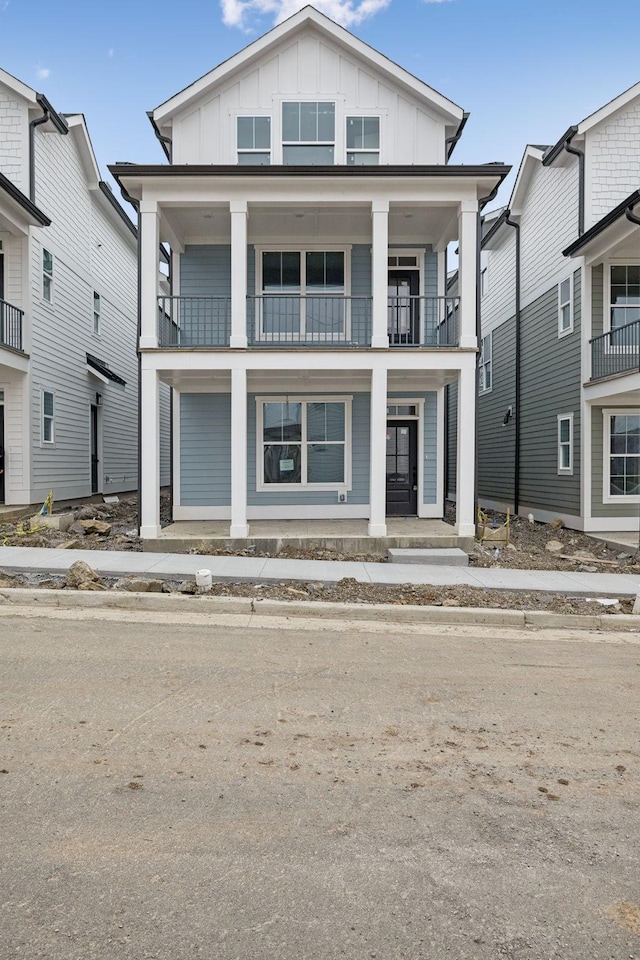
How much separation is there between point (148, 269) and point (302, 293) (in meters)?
3.43

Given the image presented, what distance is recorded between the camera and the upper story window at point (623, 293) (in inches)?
533

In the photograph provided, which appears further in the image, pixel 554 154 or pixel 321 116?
pixel 554 154

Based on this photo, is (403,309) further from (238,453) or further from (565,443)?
(238,453)

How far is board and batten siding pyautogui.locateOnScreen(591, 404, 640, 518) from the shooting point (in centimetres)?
1346

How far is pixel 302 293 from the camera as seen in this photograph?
13.1 meters

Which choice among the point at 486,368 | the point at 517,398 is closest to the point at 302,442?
the point at 517,398

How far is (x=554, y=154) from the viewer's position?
14.4 meters

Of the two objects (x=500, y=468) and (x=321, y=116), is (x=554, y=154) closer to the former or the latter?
(x=321, y=116)

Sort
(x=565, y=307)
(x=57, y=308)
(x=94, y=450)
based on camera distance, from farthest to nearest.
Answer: (x=94, y=450) < (x=57, y=308) < (x=565, y=307)

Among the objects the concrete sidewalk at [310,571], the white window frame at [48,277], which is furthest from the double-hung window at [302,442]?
the white window frame at [48,277]

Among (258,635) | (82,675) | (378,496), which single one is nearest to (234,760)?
(82,675)

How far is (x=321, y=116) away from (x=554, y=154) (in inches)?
228

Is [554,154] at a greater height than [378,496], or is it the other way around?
[554,154]

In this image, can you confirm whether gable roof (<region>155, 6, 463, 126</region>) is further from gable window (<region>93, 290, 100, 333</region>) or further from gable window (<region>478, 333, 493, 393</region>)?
gable window (<region>478, 333, 493, 393</region>)
